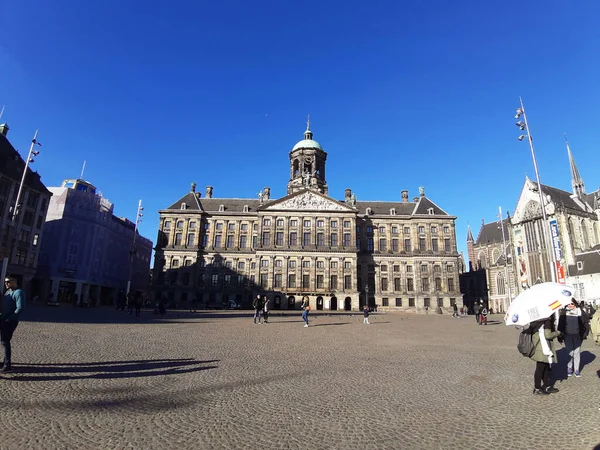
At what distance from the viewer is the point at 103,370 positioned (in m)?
8.23

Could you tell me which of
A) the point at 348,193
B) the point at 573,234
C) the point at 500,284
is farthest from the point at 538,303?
the point at 500,284

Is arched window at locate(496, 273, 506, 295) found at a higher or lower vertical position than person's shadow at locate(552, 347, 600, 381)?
higher

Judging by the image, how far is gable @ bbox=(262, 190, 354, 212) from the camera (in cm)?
6144

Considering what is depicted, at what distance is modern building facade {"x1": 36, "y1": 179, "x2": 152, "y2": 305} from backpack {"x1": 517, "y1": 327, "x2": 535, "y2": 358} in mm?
47110

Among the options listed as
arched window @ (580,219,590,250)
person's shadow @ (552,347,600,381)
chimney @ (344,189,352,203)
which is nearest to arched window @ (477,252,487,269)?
arched window @ (580,219,590,250)

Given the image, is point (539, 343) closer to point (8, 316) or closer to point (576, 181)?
point (8, 316)

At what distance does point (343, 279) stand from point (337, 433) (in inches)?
2142

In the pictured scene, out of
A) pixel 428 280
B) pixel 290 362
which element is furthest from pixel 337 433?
pixel 428 280

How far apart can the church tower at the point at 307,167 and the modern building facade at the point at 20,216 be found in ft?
131

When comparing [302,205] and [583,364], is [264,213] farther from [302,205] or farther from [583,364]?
[583,364]

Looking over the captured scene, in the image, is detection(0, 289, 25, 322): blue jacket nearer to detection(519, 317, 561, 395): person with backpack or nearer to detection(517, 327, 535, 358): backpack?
detection(517, 327, 535, 358): backpack

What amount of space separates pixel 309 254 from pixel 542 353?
52.8m

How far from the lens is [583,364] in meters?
10.6

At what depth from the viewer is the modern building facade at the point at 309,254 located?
58906 mm
